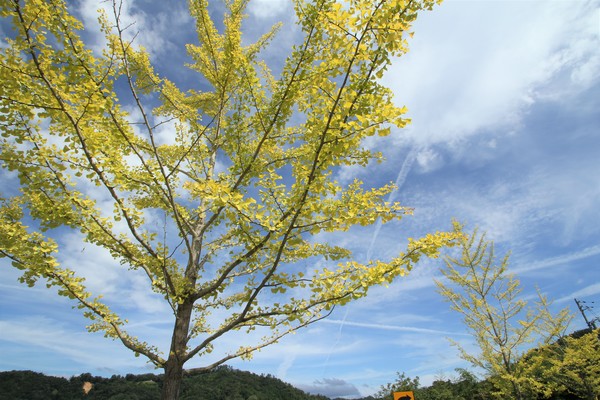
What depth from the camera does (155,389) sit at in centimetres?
2223

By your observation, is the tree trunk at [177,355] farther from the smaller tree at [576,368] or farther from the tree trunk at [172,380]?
the smaller tree at [576,368]

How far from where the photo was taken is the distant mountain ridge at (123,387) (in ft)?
67.6

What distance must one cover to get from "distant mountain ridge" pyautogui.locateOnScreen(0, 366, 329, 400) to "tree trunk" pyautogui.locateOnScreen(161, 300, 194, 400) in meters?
17.1

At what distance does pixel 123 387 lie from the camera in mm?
22219

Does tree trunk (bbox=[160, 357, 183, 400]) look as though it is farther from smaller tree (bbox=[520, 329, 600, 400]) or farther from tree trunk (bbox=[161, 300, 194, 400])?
smaller tree (bbox=[520, 329, 600, 400])

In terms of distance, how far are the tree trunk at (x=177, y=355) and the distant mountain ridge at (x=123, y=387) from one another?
17.1m

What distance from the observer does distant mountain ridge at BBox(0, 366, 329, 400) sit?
20.6 meters

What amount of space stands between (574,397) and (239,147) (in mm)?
20081

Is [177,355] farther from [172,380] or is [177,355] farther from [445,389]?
[445,389]

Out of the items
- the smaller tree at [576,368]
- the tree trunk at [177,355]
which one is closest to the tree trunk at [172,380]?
the tree trunk at [177,355]

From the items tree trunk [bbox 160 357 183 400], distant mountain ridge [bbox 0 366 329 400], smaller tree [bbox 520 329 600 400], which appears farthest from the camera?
distant mountain ridge [bbox 0 366 329 400]

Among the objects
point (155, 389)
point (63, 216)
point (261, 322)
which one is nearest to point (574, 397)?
point (261, 322)

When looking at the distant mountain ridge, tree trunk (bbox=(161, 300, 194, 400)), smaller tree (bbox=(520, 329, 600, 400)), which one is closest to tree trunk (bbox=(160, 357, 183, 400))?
tree trunk (bbox=(161, 300, 194, 400))

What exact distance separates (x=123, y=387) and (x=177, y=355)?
23.8 meters
